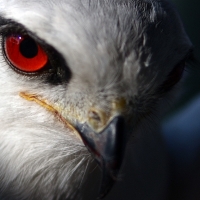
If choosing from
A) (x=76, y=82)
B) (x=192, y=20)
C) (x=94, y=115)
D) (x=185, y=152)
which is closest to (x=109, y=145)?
(x=94, y=115)

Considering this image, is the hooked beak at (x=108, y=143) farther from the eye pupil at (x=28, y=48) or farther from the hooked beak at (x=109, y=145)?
the eye pupil at (x=28, y=48)

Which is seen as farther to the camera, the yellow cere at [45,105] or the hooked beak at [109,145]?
the yellow cere at [45,105]

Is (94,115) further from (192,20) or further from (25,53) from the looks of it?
(192,20)

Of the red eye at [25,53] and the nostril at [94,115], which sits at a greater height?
the red eye at [25,53]

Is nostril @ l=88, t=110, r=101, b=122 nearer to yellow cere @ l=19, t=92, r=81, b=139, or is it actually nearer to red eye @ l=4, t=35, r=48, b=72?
yellow cere @ l=19, t=92, r=81, b=139

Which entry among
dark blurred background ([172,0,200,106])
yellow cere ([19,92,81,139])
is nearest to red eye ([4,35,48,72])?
yellow cere ([19,92,81,139])

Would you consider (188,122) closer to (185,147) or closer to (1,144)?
(185,147)

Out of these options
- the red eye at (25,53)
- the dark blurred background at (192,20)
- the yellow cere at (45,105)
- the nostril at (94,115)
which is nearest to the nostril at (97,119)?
the nostril at (94,115)
